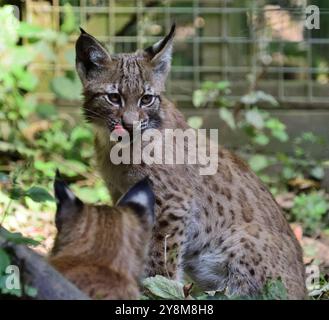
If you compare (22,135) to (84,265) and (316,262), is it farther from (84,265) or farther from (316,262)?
(84,265)

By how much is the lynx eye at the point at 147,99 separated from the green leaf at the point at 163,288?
145 cm

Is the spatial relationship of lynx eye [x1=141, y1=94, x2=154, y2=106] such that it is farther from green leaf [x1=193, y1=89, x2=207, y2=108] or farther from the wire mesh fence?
the wire mesh fence

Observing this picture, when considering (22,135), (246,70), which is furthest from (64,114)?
Result: (246,70)

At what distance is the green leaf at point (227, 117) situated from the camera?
435 inches

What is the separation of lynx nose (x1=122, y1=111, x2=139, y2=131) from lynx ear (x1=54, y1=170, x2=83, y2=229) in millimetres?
2022

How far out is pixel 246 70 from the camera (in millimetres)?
11570

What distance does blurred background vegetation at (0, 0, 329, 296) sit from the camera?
10.5 m

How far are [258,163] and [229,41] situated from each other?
1668mm

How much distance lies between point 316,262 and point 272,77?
386cm

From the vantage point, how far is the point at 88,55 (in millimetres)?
6848

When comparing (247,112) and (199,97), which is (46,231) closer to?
(199,97)

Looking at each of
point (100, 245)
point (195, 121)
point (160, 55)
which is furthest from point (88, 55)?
point (195, 121)

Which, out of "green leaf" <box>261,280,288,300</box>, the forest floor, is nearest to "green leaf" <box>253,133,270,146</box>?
the forest floor

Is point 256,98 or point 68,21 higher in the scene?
point 68,21
